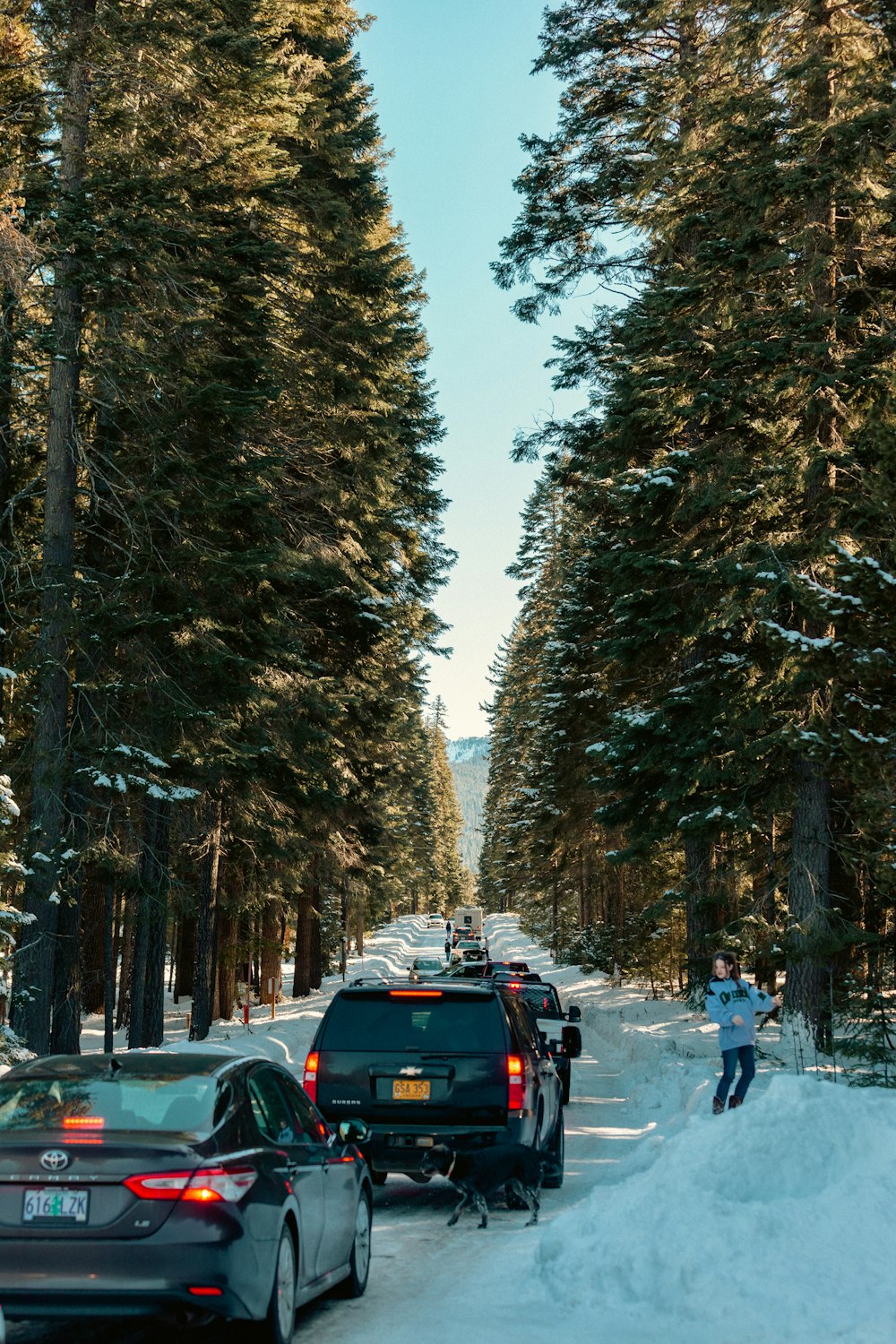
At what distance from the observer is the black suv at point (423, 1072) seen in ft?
34.8

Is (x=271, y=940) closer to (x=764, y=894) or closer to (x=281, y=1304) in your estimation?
(x=764, y=894)

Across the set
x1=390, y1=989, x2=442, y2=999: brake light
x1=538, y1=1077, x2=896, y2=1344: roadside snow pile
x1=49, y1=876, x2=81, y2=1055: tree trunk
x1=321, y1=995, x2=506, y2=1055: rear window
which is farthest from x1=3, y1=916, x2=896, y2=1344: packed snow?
x1=49, y1=876, x2=81, y2=1055: tree trunk

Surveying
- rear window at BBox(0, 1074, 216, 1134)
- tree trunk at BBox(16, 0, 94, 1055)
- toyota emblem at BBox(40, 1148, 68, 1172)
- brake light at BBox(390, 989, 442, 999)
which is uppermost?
tree trunk at BBox(16, 0, 94, 1055)

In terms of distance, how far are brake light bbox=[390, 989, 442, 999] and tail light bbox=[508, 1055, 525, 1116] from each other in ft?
2.52

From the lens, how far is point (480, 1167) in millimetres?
10516

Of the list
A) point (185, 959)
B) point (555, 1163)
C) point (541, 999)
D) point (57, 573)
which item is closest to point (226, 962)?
point (185, 959)

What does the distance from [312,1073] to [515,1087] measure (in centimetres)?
173

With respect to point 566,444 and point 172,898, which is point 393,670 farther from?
point 172,898

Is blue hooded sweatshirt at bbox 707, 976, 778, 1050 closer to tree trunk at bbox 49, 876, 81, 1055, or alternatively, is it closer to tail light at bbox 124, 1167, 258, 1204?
tail light at bbox 124, 1167, 258, 1204

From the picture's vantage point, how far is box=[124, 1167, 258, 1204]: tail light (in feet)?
19.0

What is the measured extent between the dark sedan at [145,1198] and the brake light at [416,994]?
4.11m

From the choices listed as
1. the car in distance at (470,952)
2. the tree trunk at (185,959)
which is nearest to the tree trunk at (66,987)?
the tree trunk at (185,959)

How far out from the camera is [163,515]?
1839 cm

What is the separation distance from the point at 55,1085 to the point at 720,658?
15982 millimetres
